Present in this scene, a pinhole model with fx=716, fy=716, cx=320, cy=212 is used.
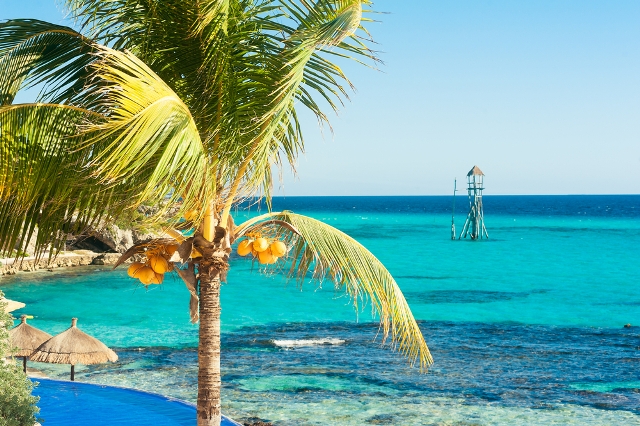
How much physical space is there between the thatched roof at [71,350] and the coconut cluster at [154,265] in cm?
806

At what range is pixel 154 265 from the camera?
5.14m

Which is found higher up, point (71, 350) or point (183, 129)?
point (183, 129)

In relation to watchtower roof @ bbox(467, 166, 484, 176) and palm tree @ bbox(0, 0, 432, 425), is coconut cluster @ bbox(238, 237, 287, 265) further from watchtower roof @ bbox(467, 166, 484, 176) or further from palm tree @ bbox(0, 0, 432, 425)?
watchtower roof @ bbox(467, 166, 484, 176)

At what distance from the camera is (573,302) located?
3075cm

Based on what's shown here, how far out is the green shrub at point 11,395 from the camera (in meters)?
6.83

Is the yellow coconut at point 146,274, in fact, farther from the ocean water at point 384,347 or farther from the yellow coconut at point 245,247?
the ocean water at point 384,347

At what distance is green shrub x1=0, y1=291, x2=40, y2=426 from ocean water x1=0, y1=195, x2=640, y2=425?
2739 mm

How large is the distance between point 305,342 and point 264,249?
1569 centimetres

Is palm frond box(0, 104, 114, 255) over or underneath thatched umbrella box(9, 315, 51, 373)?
over

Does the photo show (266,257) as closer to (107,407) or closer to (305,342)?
(107,407)

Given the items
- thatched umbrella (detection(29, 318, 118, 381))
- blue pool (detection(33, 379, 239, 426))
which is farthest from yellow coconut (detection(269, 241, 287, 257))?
thatched umbrella (detection(29, 318, 118, 381))

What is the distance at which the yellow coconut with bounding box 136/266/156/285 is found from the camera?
5117 millimetres

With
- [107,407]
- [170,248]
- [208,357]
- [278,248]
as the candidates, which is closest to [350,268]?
[278,248]

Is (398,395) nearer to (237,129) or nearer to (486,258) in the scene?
(237,129)
